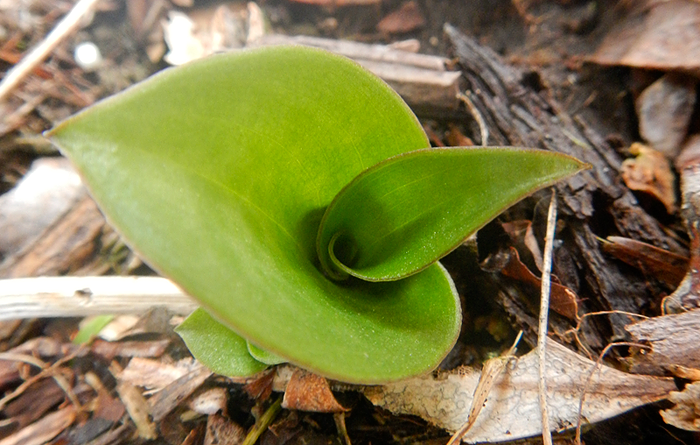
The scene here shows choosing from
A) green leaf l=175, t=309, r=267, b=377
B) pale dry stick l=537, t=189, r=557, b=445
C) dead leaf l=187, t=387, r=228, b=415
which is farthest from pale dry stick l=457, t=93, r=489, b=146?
dead leaf l=187, t=387, r=228, b=415

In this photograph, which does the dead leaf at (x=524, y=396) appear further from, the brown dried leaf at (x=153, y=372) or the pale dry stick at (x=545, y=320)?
the brown dried leaf at (x=153, y=372)

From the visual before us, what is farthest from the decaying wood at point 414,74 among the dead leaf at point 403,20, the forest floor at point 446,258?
the dead leaf at point 403,20

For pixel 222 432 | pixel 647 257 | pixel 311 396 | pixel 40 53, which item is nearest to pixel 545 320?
pixel 647 257

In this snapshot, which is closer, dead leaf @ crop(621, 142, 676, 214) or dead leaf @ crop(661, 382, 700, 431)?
dead leaf @ crop(661, 382, 700, 431)

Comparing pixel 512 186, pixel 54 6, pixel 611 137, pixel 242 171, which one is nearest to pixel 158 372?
pixel 242 171

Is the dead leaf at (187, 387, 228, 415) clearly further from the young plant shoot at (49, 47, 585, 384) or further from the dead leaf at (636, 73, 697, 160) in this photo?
the dead leaf at (636, 73, 697, 160)

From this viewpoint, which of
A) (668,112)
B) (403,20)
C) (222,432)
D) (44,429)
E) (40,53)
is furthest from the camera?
(403,20)

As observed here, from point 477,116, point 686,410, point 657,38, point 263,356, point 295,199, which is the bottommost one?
point 686,410

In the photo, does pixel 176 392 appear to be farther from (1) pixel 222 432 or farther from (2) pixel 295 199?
(2) pixel 295 199
